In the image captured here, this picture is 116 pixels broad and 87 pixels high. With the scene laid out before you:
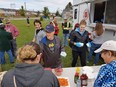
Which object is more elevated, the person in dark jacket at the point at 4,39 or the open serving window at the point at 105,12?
the open serving window at the point at 105,12

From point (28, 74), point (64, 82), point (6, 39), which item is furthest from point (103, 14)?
point (28, 74)

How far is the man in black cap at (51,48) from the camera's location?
3.31 meters

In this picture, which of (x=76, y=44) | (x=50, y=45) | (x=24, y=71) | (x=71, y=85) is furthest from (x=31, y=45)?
→ (x=76, y=44)

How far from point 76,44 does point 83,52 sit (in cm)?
37

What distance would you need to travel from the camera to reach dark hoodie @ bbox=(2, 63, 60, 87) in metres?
1.58

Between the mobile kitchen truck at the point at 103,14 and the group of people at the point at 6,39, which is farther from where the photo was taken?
the mobile kitchen truck at the point at 103,14

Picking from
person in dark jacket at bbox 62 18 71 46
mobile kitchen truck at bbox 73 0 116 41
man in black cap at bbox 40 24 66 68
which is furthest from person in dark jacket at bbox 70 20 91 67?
person in dark jacket at bbox 62 18 71 46

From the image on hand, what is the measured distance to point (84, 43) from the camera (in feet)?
14.6

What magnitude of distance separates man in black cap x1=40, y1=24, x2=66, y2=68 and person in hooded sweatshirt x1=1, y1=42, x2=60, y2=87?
1585 millimetres

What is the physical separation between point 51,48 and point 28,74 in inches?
71.3

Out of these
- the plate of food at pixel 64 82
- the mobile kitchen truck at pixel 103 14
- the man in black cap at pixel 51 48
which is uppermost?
the mobile kitchen truck at pixel 103 14

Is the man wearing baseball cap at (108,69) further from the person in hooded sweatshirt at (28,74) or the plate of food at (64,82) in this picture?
the plate of food at (64,82)

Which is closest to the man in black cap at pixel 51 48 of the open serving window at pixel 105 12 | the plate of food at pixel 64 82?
the plate of food at pixel 64 82

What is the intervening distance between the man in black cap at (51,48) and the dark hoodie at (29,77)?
167 cm
